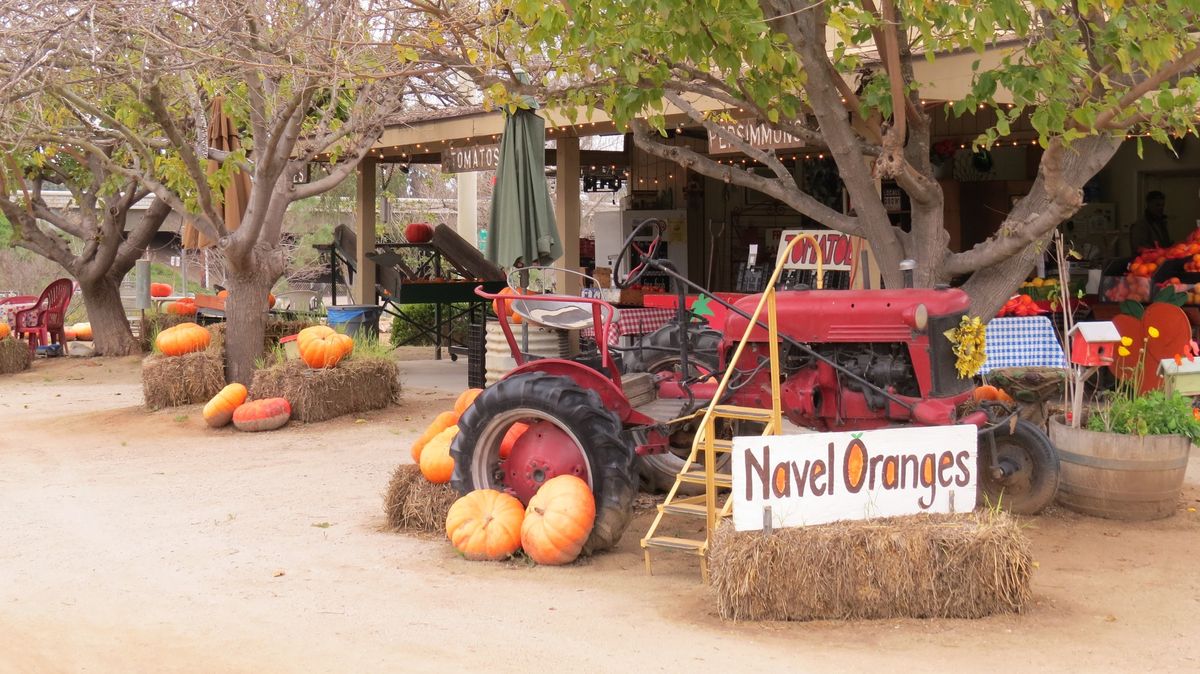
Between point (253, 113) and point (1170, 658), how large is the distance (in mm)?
9285

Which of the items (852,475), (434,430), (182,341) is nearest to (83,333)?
(182,341)

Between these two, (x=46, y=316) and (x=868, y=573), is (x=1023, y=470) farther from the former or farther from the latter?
(x=46, y=316)

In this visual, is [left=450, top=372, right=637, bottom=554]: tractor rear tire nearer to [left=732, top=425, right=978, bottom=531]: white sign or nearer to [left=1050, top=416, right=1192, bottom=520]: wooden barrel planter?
[left=732, top=425, right=978, bottom=531]: white sign

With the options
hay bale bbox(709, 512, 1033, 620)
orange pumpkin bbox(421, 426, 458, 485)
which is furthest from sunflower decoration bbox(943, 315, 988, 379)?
orange pumpkin bbox(421, 426, 458, 485)

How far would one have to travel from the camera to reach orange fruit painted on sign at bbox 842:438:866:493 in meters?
5.03

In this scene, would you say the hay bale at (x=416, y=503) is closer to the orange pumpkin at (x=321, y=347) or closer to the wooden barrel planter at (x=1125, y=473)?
the wooden barrel planter at (x=1125, y=473)

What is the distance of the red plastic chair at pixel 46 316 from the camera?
56.6 ft

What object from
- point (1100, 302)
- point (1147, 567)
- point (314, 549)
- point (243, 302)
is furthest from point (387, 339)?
point (1147, 567)

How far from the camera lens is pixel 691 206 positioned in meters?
18.1

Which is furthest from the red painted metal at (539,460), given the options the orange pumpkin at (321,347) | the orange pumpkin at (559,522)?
the orange pumpkin at (321,347)

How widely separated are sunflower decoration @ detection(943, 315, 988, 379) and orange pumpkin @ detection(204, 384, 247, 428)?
22.4 feet

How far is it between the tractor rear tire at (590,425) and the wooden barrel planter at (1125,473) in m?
2.66

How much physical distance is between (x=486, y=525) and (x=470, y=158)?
8.79 m

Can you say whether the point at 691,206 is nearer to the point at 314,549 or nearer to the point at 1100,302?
the point at 1100,302
